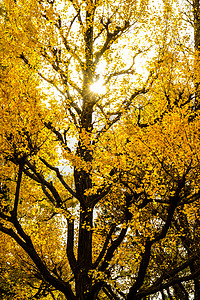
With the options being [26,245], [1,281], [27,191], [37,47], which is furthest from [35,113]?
[1,281]

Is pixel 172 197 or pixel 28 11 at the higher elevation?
pixel 28 11

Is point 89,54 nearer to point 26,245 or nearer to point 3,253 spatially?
point 26,245

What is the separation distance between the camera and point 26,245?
8.16 m

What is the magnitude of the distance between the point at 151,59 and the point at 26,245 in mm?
8221

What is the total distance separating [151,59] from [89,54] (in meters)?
2.52

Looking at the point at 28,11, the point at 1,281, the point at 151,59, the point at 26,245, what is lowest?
the point at 26,245

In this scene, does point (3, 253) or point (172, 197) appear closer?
point (172, 197)

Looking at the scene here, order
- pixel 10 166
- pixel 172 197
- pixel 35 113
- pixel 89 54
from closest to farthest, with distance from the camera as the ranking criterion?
pixel 172 197 → pixel 35 113 → pixel 89 54 → pixel 10 166

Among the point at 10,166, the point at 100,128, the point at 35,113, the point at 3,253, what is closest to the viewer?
the point at 35,113

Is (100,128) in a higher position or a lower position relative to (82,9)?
lower

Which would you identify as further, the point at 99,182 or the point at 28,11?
the point at 28,11

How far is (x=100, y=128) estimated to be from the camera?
434 inches

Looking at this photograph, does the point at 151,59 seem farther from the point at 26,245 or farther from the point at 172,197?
the point at 26,245

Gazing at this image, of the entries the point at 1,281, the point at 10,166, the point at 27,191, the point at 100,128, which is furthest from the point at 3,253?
the point at 100,128
